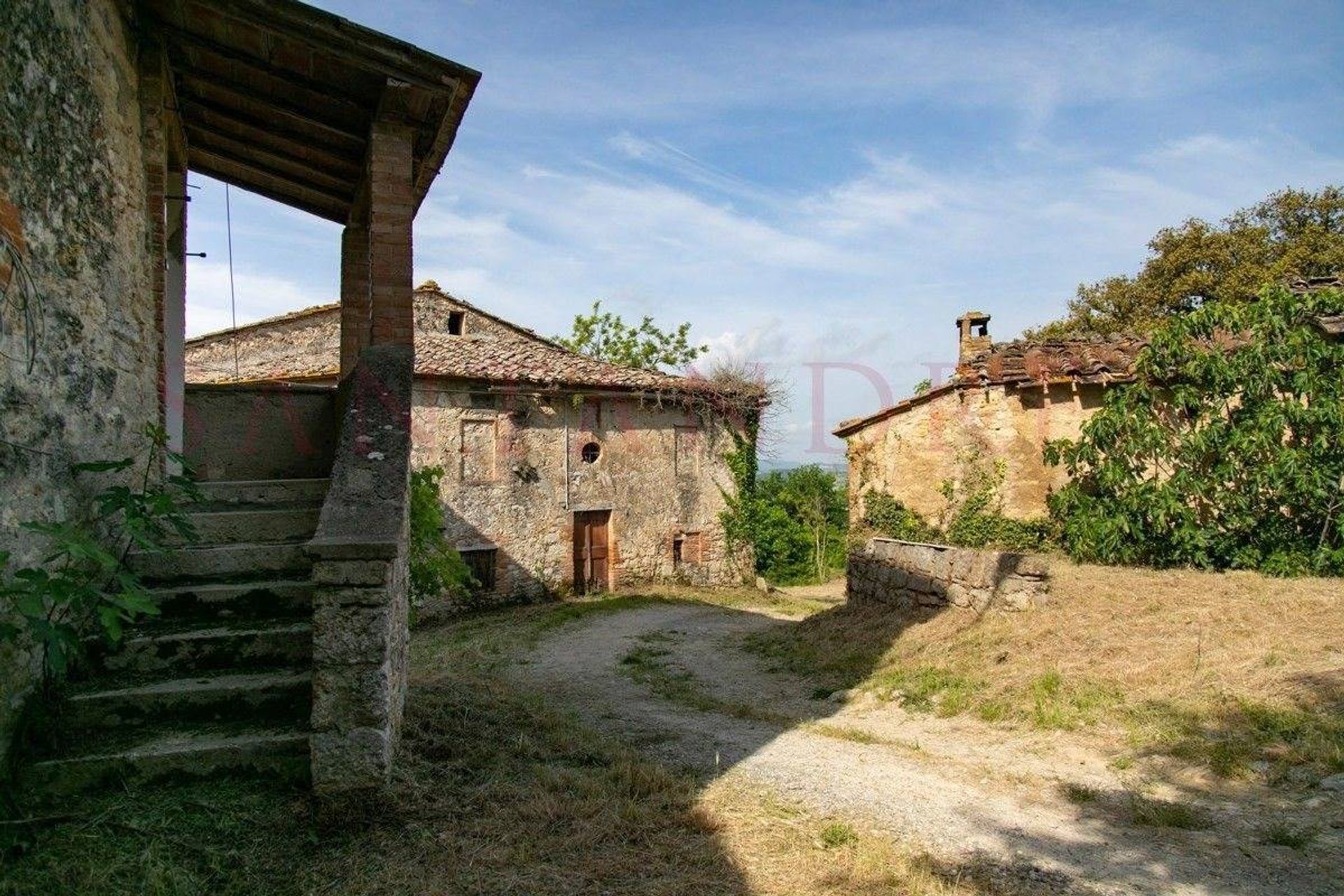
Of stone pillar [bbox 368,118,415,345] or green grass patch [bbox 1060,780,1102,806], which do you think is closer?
green grass patch [bbox 1060,780,1102,806]

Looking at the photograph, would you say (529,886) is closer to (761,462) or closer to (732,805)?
(732,805)

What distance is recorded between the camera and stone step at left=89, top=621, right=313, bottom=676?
3.82m

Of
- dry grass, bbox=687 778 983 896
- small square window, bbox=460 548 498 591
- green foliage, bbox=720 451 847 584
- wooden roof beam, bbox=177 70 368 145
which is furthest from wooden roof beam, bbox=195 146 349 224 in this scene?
green foliage, bbox=720 451 847 584

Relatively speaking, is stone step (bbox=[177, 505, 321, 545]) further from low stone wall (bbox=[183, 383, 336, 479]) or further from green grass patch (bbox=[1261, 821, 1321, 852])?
green grass patch (bbox=[1261, 821, 1321, 852])

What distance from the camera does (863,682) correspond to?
7859mm

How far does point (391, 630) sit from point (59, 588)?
3.97ft

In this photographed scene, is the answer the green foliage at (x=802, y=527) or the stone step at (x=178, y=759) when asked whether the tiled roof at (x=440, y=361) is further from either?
the stone step at (x=178, y=759)

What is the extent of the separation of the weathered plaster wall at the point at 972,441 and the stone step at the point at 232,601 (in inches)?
428

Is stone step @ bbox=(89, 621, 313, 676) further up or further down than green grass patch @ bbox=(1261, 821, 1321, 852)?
further up

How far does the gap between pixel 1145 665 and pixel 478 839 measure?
5.29 meters

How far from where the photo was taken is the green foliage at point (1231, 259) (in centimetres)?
2227

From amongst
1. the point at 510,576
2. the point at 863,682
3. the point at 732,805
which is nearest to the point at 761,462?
the point at 510,576

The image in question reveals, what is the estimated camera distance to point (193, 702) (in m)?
3.65

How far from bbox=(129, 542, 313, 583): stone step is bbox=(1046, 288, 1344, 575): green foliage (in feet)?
30.0
